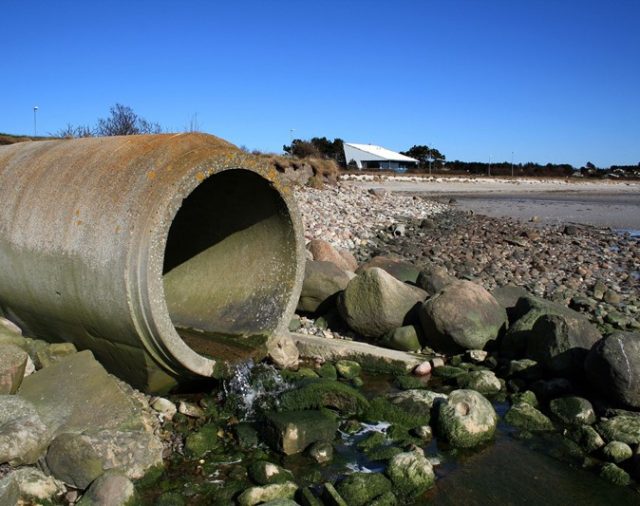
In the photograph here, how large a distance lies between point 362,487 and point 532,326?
3432mm

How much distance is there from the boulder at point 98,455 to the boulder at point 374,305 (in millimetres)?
3590

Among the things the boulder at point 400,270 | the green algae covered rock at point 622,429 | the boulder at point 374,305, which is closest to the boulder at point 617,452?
the green algae covered rock at point 622,429

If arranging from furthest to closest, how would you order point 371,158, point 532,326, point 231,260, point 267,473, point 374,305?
point 371,158, point 374,305, point 231,260, point 532,326, point 267,473

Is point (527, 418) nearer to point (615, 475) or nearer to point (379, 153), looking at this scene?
point (615, 475)

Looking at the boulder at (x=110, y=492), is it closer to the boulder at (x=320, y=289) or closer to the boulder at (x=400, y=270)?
the boulder at (x=320, y=289)

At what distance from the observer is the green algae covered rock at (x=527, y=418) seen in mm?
5525

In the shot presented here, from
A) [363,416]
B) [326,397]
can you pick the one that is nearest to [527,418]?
[363,416]

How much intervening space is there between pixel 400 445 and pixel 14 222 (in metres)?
3.83

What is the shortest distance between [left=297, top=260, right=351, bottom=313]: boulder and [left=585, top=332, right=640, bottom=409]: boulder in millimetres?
3558

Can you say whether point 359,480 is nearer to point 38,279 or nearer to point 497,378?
point 497,378

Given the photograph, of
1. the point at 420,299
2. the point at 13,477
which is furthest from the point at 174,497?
the point at 420,299

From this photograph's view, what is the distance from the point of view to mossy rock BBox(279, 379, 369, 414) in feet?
18.1

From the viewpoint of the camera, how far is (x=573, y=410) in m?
5.64

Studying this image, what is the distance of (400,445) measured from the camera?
5102mm
